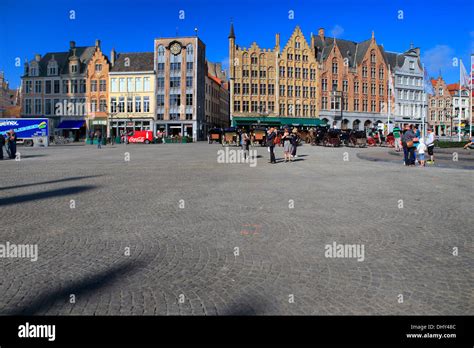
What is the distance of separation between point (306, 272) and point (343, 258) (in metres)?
0.74

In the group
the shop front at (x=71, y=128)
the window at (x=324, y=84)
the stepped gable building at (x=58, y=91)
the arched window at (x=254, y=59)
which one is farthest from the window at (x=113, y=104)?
the window at (x=324, y=84)

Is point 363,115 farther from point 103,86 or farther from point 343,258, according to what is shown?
point 343,258

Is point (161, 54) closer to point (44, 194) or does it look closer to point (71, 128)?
point (71, 128)

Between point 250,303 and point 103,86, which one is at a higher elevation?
point 103,86

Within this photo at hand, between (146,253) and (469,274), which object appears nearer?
(469,274)

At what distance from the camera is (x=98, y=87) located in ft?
235

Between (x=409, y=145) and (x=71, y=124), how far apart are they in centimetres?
6521

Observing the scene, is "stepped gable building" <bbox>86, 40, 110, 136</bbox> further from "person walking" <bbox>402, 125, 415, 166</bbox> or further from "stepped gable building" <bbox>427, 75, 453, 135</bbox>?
"stepped gable building" <bbox>427, 75, 453, 135</bbox>

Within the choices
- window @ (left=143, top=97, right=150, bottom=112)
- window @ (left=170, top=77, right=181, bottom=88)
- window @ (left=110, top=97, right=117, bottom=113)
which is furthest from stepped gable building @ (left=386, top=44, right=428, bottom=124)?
window @ (left=110, top=97, right=117, bottom=113)

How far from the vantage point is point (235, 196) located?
30.8ft

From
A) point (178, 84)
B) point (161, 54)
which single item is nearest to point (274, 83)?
point (178, 84)

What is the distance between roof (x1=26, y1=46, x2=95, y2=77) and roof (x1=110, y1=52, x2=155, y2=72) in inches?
212
